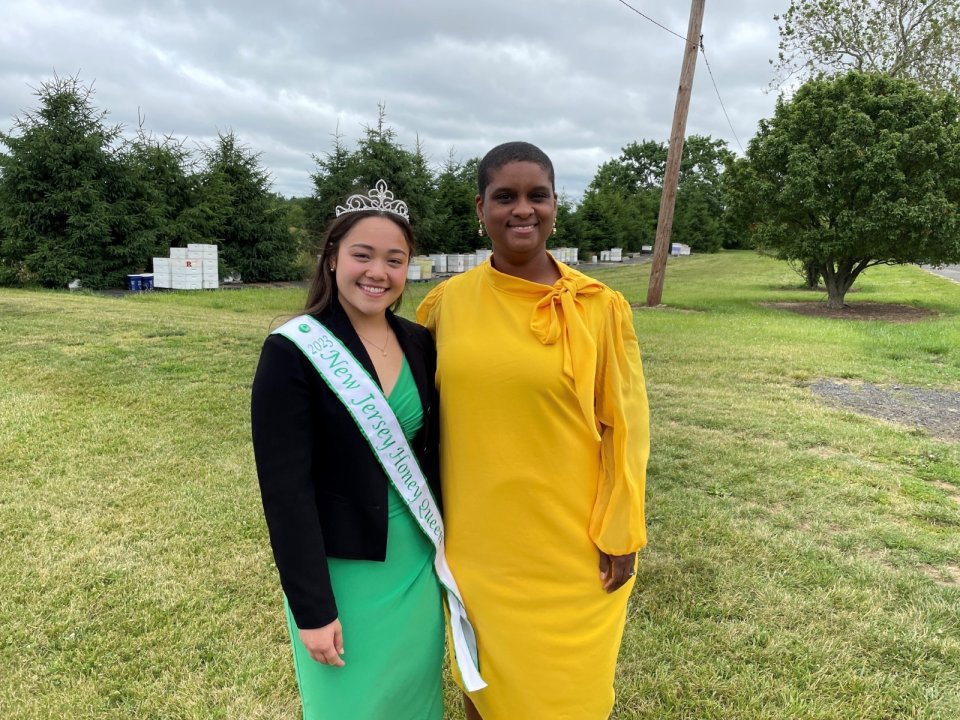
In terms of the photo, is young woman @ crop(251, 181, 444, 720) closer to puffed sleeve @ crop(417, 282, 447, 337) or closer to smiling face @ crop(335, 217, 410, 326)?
smiling face @ crop(335, 217, 410, 326)

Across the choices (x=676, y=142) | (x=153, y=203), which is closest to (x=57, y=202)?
(x=153, y=203)

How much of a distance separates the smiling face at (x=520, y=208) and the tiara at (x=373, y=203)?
0.26 metres

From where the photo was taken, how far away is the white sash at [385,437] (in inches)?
58.6

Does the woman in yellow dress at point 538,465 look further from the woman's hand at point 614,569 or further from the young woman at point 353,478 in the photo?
the young woman at point 353,478

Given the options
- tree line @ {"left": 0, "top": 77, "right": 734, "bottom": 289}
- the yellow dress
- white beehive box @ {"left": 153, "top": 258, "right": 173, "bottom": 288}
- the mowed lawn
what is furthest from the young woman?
white beehive box @ {"left": 153, "top": 258, "right": 173, "bottom": 288}

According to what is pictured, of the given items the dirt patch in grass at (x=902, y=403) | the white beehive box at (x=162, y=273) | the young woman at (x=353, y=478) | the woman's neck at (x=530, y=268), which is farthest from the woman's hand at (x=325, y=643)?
the white beehive box at (x=162, y=273)

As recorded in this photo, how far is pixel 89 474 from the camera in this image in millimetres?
4469

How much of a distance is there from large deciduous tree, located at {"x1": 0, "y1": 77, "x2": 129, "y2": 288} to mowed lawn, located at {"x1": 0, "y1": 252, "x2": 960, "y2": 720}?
11.1m

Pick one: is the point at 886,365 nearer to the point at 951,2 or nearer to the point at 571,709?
the point at 571,709

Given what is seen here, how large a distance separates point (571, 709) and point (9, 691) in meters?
2.22

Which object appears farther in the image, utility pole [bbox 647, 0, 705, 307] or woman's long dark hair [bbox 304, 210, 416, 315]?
utility pole [bbox 647, 0, 705, 307]

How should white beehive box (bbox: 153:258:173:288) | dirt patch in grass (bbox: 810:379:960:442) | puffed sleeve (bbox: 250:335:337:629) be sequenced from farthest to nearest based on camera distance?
1. white beehive box (bbox: 153:258:173:288)
2. dirt patch in grass (bbox: 810:379:960:442)
3. puffed sleeve (bbox: 250:335:337:629)

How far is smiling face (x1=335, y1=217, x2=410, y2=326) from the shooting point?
5.34 feet

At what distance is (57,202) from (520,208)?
19307 mm
